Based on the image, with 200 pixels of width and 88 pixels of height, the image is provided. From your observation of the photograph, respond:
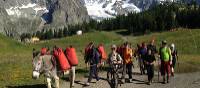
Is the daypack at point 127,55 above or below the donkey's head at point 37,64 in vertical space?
below

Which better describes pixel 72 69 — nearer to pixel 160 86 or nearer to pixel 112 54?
pixel 112 54

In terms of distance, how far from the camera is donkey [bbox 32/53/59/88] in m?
27.7

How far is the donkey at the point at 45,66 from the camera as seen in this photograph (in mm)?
27697

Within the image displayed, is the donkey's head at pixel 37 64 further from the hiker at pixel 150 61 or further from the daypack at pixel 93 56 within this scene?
the hiker at pixel 150 61

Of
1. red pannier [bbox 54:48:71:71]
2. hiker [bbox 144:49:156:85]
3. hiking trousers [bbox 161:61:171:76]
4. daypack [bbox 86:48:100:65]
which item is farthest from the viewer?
hiking trousers [bbox 161:61:171:76]

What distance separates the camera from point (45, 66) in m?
28.8

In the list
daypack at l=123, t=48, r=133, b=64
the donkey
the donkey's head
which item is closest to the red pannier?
the donkey

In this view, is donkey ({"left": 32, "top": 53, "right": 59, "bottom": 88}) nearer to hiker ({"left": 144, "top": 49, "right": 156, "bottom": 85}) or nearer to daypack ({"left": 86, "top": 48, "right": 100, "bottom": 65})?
daypack ({"left": 86, "top": 48, "right": 100, "bottom": 65})

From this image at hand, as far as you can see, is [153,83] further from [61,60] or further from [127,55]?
[61,60]

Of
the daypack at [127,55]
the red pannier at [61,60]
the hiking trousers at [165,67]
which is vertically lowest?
the hiking trousers at [165,67]

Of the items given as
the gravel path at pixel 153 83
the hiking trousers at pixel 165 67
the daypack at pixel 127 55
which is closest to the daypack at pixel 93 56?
the gravel path at pixel 153 83

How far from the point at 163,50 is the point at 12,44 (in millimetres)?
75320

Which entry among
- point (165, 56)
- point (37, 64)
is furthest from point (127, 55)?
point (37, 64)

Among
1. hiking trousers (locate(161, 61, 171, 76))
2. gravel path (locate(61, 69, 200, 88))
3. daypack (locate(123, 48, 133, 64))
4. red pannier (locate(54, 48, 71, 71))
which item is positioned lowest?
gravel path (locate(61, 69, 200, 88))
